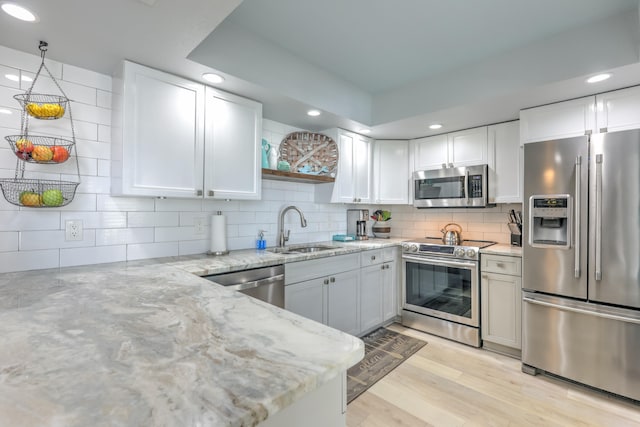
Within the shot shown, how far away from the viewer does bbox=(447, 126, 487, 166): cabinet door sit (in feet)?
9.82

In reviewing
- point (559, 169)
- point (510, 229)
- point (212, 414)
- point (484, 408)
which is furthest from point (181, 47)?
point (510, 229)

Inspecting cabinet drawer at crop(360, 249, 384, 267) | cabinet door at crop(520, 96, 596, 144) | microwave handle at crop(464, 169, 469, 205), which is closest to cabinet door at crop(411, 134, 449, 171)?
microwave handle at crop(464, 169, 469, 205)

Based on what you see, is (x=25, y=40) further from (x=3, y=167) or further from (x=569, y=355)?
(x=569, y=355)

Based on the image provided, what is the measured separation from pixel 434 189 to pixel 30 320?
3.24m

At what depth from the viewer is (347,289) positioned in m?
2.68

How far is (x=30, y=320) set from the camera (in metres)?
0.90

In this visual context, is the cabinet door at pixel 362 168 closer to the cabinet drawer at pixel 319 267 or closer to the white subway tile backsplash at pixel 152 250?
the cabinet drawer at pixel 319 267

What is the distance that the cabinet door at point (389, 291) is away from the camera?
3090mm

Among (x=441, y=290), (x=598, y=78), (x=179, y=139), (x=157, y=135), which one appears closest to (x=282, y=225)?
(x=179, y=139)

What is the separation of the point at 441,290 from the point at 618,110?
1955 mm

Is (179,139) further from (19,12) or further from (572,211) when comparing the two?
(572,211)

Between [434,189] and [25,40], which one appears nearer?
[25,40]

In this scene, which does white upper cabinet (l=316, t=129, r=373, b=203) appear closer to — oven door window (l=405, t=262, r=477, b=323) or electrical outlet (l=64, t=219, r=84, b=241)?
oven door window (l=405, t=262, r=477, b=323)

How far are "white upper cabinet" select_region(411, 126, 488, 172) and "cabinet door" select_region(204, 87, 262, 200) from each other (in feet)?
6.52
